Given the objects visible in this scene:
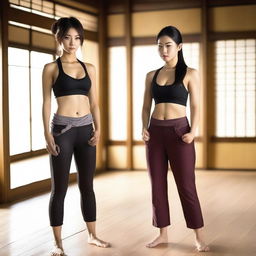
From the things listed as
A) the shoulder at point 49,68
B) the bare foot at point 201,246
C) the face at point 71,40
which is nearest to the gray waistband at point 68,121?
the shoulder at point 49,68

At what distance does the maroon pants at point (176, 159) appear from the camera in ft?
10.4

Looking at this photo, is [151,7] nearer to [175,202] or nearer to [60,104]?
[175,202]

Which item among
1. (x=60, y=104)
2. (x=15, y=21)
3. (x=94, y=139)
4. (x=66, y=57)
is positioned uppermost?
(x=15, y=21)

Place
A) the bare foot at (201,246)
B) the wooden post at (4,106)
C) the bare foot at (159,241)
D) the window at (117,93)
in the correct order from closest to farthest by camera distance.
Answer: the bare foot at (201,246) → the bare foot at (159,241) → the wooden post at (4,106) → the window at (117,93)

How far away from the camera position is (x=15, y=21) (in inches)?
195

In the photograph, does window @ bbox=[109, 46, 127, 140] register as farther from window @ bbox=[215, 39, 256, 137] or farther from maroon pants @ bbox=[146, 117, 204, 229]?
maroon pants @ bbox=[146, 117, 204, 229]

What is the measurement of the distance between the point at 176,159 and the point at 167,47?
0.67m

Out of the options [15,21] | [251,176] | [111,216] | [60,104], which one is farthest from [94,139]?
[251,176]

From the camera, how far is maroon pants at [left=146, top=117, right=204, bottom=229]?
3.16 meters

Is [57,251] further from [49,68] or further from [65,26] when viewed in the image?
[65,26]

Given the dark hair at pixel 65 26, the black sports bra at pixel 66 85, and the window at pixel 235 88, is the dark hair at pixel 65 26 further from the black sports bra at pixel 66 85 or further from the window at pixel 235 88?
the window at pixel 235 88

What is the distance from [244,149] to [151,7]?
2.14 metres

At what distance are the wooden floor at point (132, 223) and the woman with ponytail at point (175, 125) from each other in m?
0.31

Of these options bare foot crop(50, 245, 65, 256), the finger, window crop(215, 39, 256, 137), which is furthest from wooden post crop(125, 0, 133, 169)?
the finger
